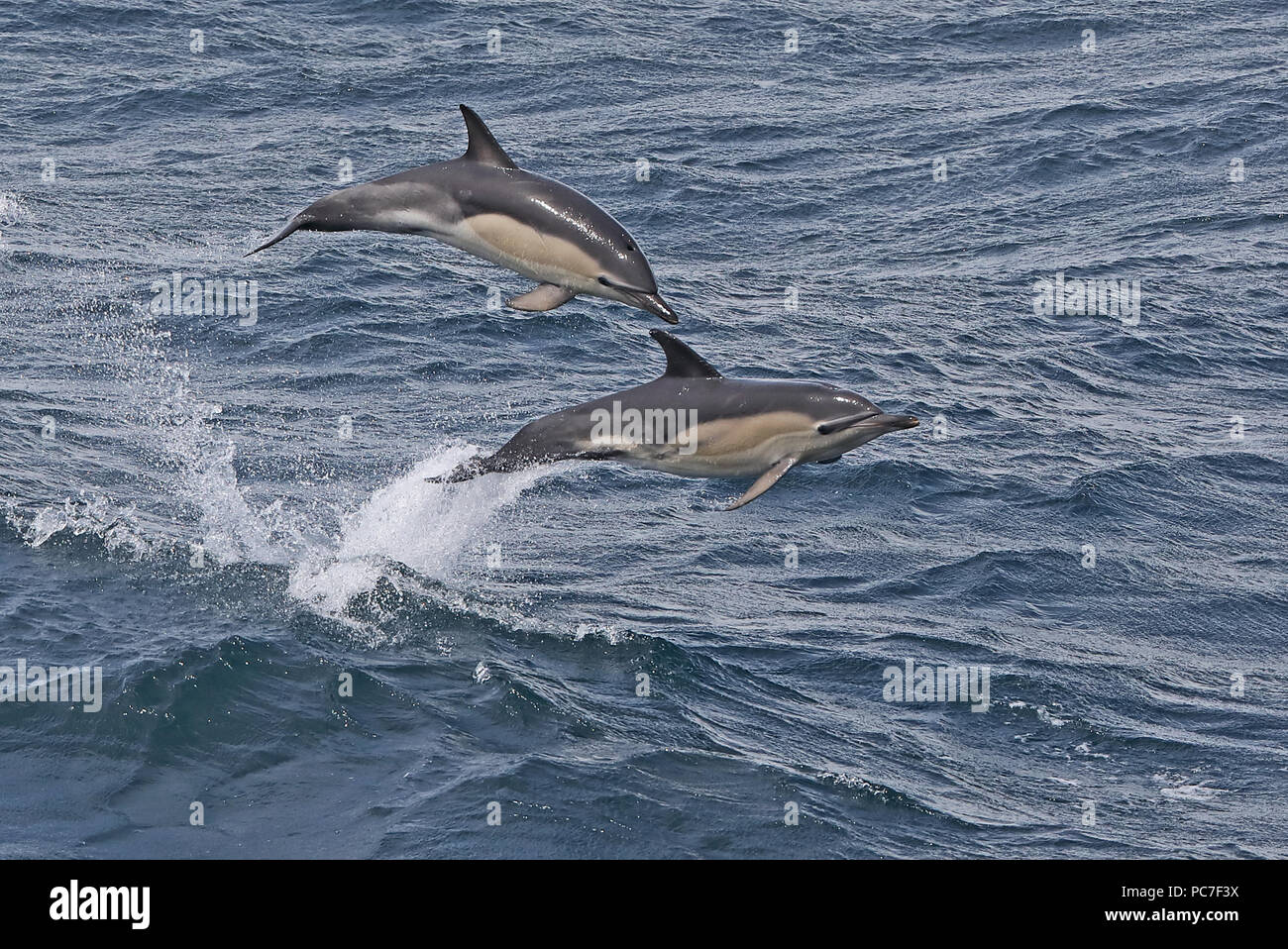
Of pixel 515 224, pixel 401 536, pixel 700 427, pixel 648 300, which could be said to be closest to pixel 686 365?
pixel 700 427

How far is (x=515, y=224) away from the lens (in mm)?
11797

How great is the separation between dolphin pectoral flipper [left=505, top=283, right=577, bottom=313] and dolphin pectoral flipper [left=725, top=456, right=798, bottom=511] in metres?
1.70

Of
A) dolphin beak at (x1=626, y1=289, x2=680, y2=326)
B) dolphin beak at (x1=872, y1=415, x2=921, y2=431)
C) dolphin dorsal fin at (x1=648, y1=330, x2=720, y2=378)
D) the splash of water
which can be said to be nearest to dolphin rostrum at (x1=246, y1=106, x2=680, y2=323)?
dolphin beak at (x1=626, y1=289, x2=680, y2=326)

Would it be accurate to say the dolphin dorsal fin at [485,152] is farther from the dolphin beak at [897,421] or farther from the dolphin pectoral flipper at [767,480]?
the dolphin beak at [897,421]

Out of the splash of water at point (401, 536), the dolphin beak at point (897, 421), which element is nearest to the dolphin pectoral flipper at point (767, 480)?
the dolphin beak at point (897, 421)

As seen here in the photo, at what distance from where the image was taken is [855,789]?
53.1 ft

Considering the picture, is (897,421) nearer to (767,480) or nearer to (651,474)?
(767,480)

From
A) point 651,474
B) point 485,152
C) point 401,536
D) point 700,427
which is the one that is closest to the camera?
point 485,152

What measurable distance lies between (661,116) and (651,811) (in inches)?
758

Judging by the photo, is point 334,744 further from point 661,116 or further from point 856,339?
point 661,116

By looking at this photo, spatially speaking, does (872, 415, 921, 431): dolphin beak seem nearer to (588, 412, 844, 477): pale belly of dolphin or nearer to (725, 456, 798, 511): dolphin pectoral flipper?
(588, 412, 844, 477): pale belly of dolphin

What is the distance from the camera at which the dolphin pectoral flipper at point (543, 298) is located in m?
11.6

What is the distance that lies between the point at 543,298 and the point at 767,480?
2079 mm

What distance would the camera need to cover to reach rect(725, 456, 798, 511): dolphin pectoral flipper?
1235 cm
